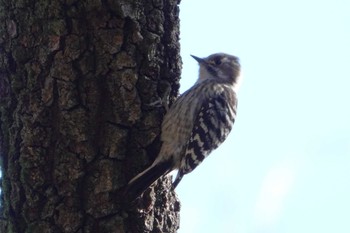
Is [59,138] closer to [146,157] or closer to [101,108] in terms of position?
[101,108]

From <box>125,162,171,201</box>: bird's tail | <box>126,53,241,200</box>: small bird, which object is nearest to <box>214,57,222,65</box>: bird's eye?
<box>126,53,241,200</box>: small bird

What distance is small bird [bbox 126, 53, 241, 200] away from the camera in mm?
4086

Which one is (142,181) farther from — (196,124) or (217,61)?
(217,61)

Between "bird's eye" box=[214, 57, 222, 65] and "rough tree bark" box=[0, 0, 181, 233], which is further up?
"bird's eye" box=[214, 57, 222, 65]

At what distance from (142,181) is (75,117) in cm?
54

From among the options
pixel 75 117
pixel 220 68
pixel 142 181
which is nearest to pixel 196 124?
pixel 220 68

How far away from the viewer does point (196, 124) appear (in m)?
4.96

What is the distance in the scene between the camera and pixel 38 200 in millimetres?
3572

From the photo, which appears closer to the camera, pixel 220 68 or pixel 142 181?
pixel 142 181

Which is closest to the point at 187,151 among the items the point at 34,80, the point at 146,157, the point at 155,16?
the point at 146,157

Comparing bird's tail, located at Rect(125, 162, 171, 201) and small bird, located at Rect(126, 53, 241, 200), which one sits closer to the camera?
bird's tail, located at Rect(125, 162, 171, 201)

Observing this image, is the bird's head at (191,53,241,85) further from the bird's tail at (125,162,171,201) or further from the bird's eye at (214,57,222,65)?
the bird's tail at (125,162,171,201)

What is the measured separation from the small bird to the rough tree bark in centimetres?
13

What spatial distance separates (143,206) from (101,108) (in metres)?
0.63
